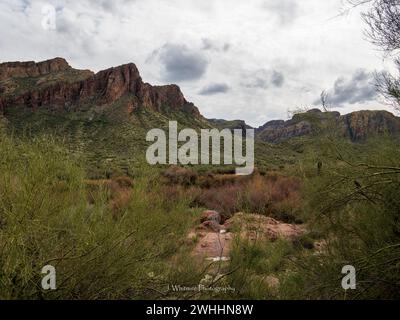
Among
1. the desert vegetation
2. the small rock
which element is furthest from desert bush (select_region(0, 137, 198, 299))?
the small rock

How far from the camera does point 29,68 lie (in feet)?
289

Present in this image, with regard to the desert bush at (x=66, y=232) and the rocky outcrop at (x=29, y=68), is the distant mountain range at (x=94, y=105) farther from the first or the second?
the desert bush at (x=66, y=232)

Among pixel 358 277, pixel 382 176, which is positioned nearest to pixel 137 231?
pixel 358 277

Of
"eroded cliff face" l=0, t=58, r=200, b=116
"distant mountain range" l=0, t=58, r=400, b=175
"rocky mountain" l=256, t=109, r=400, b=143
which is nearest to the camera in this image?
"rocky mountain" l=256, t=109, r=400, b=143

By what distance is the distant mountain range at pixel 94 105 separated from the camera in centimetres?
4428

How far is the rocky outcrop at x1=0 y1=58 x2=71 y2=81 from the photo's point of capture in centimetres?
8375

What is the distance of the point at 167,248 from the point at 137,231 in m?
0.91

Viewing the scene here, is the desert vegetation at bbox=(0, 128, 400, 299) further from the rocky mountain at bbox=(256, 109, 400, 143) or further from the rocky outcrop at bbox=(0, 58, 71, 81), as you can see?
the rocky outcrop at bbox=(0, 58, 71, 81)

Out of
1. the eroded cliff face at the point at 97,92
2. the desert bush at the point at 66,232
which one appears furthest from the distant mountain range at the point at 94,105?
the desert bush at the point at 66,232

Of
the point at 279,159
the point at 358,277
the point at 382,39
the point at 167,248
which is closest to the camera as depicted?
the point at 358,277

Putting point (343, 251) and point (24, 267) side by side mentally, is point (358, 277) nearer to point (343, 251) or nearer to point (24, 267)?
point (343, 251)

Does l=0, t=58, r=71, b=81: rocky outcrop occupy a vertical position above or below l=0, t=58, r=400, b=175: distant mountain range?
above

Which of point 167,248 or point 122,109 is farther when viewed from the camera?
point 122,109

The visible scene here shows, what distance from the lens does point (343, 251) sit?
563cm
